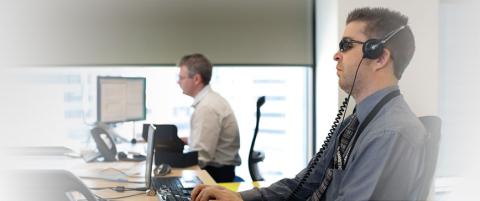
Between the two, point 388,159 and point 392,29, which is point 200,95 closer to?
point 392,29

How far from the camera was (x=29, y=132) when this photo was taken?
26.0 inches

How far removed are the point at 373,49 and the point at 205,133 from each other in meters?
1.41

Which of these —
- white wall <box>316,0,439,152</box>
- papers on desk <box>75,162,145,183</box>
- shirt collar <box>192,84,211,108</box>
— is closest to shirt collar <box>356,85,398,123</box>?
white wall <box>316,0,439,152</box>

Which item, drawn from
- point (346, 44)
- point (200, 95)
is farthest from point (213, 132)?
point (346, 44)

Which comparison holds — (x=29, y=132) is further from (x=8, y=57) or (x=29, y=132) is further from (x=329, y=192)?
(x=329, y=192)

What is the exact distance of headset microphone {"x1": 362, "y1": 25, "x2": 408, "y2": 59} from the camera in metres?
1.20

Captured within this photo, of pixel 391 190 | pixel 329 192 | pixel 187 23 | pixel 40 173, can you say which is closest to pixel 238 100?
pixel 187 23

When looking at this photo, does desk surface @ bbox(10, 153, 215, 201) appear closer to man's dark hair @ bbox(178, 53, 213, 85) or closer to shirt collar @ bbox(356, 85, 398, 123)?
man's dark hair @ bbox(178, 53, 213, 85)

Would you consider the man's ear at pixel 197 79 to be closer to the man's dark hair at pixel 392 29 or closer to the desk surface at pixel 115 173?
the desk surface at pixel 115 173

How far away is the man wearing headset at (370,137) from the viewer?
3.40 ft

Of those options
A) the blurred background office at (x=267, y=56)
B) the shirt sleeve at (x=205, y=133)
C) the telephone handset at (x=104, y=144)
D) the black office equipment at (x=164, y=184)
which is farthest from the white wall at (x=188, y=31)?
the black office equipment at (x=164, y=184)

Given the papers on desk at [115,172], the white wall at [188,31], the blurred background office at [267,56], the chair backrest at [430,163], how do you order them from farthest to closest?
the white wall at [188,31], the blurred background office at [267,56], the papers on desk at [115,172], the chair backrest at [430,163]

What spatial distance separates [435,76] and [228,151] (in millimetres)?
1184

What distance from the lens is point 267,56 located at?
312 cm
